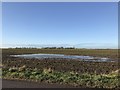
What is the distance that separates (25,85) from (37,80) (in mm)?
1571

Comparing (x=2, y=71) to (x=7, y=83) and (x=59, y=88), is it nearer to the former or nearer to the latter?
(x=7, y=83)

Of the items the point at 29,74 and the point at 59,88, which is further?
the point at 29,74

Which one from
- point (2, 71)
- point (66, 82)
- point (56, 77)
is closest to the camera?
point (66, 82)

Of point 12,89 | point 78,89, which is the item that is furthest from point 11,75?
point 78,89

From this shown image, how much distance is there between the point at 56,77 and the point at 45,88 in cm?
262

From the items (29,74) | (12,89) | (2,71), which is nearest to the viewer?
(12,89)

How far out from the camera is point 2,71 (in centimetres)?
1716

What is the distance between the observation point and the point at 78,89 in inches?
480

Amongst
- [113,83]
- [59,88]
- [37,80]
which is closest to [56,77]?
[37,80]

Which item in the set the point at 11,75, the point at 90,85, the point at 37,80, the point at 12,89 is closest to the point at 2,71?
the point at 11,75

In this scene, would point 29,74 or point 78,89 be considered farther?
point 29,74

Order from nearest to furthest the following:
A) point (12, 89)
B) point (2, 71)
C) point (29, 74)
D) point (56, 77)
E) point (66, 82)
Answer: point (12, 89)
point (66, 82)
point (56, 77)
point (29, 74)
point (2, 71)

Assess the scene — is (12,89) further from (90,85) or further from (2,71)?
(2,71)

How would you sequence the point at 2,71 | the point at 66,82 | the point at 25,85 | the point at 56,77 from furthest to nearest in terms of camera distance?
the point at 2,71 < the point at 56,77 < the point at 66,82 < the point at 25,85
